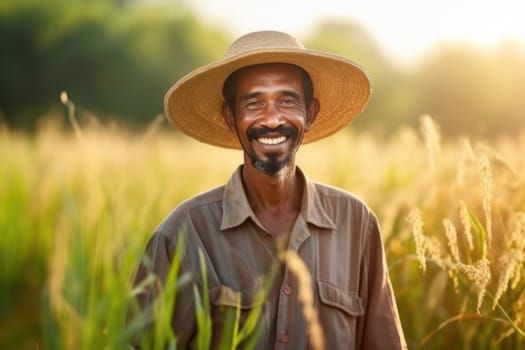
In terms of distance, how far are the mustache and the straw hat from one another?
0.24m

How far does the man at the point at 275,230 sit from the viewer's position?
8.47ft

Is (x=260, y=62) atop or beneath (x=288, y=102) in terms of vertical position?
atop

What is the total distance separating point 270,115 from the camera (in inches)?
107

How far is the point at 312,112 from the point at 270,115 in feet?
1.30

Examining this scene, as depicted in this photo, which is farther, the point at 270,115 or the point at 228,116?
the point at 228,116

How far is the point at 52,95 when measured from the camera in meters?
34.5

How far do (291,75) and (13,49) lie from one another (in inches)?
1382

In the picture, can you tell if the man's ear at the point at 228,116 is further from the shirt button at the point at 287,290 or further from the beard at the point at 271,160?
the shirt button at the point at 287,290

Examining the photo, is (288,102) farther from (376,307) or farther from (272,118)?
(376,307)

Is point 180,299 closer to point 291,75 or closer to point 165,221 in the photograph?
point 165,221

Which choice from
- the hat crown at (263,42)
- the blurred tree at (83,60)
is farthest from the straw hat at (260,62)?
the blurred tree at (83,60)

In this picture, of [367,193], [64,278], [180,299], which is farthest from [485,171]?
[367,193]

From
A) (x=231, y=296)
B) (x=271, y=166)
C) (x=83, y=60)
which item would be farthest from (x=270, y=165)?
(x=83, y=60)

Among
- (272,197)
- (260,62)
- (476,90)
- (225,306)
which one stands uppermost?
(476,90)
